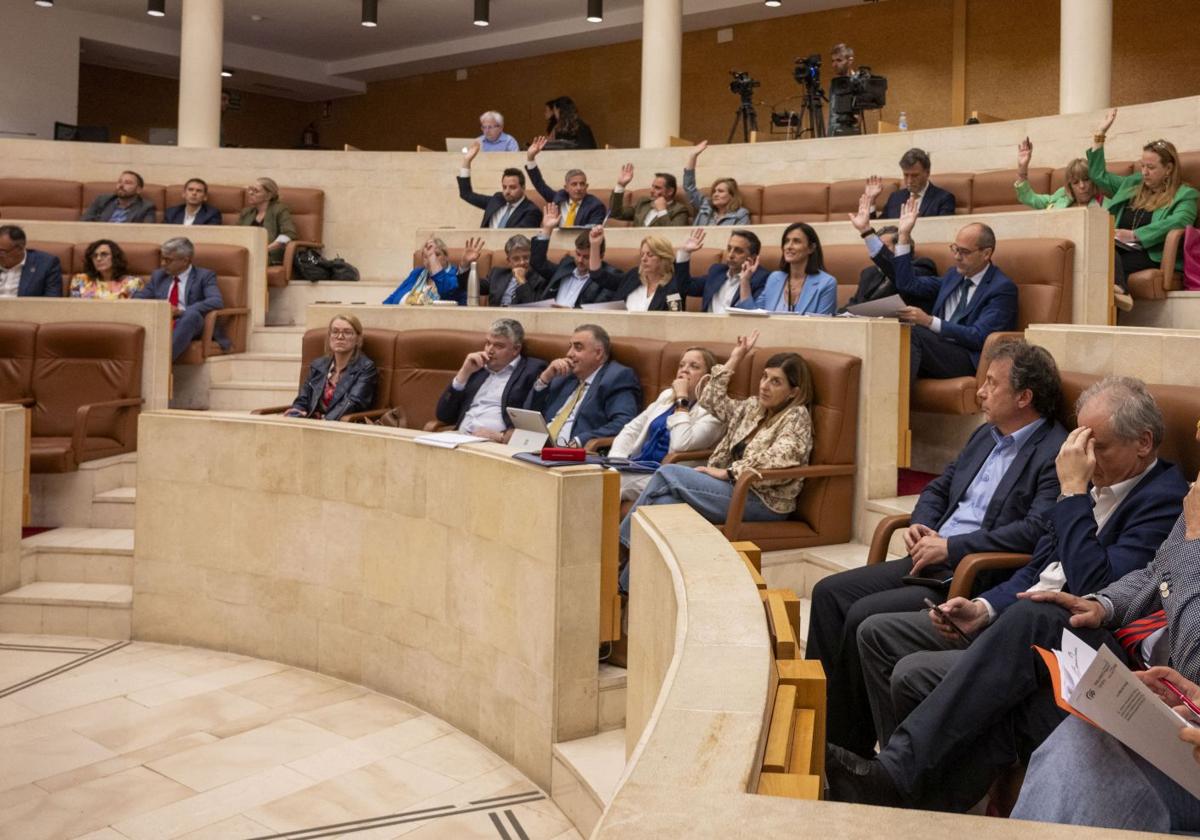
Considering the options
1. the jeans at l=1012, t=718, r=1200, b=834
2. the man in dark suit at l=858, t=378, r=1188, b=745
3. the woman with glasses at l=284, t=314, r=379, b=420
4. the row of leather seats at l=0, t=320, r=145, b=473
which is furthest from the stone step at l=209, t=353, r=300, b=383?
the jeans at l=1012, t=718, r=1200, b=834

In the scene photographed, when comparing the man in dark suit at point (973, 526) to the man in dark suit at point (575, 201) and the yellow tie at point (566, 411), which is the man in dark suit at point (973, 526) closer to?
the yellow tie at point (566, 411)

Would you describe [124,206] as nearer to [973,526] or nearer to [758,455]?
[758,455]

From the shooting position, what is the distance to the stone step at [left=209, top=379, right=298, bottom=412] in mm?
6418

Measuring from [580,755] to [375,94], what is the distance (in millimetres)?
14113

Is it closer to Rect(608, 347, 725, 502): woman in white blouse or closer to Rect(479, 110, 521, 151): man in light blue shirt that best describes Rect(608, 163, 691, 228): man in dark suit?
Rect(479, 110, 521, 151): man in light blue shirt

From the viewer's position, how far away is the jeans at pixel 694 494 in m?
3.68

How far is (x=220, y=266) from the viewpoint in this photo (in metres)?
6.96

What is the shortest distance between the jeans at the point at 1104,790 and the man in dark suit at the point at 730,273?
11.9ft

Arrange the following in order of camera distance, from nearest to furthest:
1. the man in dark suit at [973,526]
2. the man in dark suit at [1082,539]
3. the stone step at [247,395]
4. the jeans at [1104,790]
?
the jeans at [1104,790] → the man in dark suit at [1082,539] → the man in dark suit at [973,526] → the stone step at [247,395]

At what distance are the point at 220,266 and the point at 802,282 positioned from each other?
144 inches

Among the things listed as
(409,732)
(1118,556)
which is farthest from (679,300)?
(1118,556)

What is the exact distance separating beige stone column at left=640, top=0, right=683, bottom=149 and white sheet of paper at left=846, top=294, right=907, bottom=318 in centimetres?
545

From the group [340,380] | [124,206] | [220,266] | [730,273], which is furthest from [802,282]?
[124,206]

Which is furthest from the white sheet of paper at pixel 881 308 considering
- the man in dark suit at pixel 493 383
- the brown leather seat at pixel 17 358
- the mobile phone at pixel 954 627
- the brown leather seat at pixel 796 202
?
the brown leather seat at pixel 17 358
